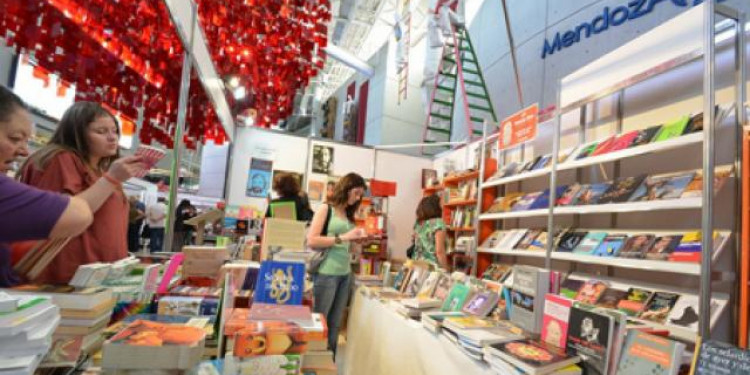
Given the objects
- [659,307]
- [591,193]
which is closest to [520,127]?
[591,193]

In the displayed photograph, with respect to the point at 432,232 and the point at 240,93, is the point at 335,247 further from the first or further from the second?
the point at 240,93

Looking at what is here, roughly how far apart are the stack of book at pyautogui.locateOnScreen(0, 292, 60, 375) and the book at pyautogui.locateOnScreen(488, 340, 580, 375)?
128cm

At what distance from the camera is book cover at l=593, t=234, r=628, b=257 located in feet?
8.62

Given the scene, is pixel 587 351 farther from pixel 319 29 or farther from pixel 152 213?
pixel 152 213

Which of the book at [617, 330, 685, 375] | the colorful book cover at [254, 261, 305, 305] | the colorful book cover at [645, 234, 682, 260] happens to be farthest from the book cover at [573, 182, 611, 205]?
the colorful book cover at [254, 261, 305, 305]

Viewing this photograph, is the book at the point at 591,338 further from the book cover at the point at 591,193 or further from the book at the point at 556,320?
the book cover at the point at 591,193

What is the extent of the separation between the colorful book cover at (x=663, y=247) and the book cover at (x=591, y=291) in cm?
45

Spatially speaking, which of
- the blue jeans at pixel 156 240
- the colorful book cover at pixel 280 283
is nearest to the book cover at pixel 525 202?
the colorful book cover at pixel 280 283

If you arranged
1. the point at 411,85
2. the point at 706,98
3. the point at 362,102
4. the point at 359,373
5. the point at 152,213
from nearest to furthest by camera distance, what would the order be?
the point at 706,98, the point at 359,373, the point at 152,213, the point at 411,85, the point at 362,102

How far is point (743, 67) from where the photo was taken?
222 cm

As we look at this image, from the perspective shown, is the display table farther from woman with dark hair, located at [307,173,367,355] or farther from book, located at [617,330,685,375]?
book, located at [617,330,685,375]

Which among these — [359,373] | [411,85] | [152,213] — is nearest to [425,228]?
[359,373]

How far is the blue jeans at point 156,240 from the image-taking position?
5969 millimetres

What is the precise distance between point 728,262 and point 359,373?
7.41ft
